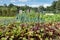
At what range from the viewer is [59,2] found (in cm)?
3541

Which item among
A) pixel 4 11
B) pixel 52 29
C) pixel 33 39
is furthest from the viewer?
pixel 4 11

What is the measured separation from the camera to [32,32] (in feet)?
10.2

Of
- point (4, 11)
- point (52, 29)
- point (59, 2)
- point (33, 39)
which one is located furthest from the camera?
point (59, 2)

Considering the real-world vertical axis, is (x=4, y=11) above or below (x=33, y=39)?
below

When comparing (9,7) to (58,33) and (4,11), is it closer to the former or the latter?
(4,11)

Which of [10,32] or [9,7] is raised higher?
[10,32]

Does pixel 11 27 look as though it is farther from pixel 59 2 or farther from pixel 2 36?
pixel 59 2

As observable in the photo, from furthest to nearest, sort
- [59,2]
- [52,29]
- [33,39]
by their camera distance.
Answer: [59,2]
[52,29]
[33,39]

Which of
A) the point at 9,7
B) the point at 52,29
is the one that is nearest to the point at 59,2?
the point at 9,7

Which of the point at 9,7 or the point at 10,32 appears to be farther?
the point at 9,7

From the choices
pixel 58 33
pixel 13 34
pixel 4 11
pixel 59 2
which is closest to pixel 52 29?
pixel 58 33

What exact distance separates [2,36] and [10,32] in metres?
0.13

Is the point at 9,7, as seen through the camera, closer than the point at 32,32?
No

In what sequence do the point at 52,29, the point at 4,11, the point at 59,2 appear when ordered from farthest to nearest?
the point at 59,2 < the point at 4,11 < the point at 52,29
